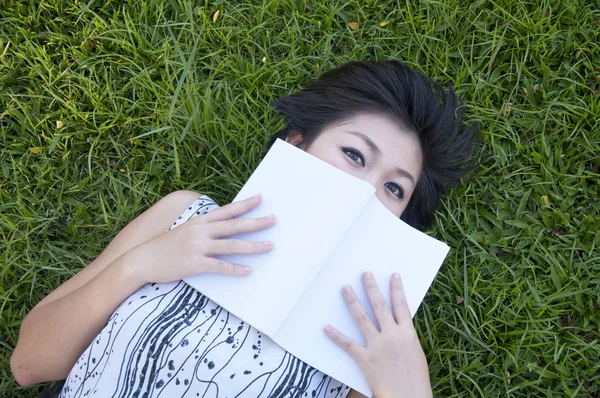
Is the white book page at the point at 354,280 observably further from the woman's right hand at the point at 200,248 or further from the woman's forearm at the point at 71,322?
the woman's forearm at the point at 71,322

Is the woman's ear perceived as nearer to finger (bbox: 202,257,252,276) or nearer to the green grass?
the green grass

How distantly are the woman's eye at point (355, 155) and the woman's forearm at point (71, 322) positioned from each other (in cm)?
80

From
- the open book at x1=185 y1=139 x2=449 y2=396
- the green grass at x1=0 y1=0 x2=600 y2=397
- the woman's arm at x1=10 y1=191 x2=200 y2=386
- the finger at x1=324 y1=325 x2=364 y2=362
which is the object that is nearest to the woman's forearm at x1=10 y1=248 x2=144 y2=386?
the woman's arm at x1=10 y1=191 x2=200 y2=386

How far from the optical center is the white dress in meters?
1.42

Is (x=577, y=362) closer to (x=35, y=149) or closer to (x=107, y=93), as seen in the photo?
(x=107, y=93)

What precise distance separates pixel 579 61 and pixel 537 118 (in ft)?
1.17

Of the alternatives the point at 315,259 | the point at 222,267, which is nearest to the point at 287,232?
the point at 315,259

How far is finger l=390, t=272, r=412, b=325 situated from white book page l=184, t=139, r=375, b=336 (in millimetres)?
262

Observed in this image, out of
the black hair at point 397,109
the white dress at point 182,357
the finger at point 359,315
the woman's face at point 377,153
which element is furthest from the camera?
the black hair at point 397,109

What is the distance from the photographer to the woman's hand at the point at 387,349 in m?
1.49

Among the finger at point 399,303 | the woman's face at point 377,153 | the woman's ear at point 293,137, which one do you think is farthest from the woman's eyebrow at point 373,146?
the finger at point 399,303

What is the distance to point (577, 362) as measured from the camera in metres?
2.06

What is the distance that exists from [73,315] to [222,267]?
21.5 inches

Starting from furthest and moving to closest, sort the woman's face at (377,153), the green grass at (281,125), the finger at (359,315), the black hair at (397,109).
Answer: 1. the green grass at (281,125)
2. the black hair at (397,109)
3. the woman's face at (377,153)
4. the finger at (359,315)
